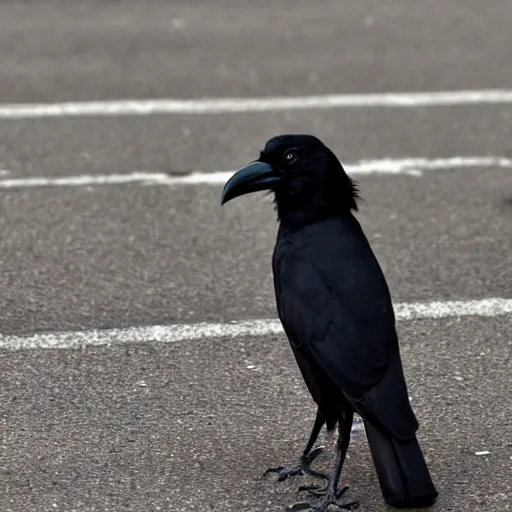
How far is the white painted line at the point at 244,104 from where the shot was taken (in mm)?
7793

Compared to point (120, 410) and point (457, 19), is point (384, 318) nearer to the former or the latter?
point (120, 410)

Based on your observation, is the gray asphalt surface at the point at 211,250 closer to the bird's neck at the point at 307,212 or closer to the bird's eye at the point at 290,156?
the bird's neck at the point at 307,212

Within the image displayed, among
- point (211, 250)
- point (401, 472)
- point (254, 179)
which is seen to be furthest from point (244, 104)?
point (401, 472)

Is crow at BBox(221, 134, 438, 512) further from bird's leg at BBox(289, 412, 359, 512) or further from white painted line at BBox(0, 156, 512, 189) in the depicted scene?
white painted line at BBox(0, 156, 512, 189)

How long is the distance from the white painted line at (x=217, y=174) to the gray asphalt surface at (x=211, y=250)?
0.09m

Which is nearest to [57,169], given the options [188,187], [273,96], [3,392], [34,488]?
[188,187]

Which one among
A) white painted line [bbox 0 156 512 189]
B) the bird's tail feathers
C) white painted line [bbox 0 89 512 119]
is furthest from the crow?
white painted line [bbox 0 89 512 119]

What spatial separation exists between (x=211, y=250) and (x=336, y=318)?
2223 millimetres

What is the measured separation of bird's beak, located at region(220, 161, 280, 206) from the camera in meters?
3.81

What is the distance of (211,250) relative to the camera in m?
5.79

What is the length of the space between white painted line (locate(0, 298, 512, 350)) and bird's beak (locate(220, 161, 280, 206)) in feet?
3.80

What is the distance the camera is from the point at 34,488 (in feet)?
12.5

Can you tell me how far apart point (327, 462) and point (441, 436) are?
402 mm

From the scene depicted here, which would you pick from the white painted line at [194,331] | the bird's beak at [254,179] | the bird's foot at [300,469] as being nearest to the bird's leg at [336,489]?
the bird's foot at [300,469]
